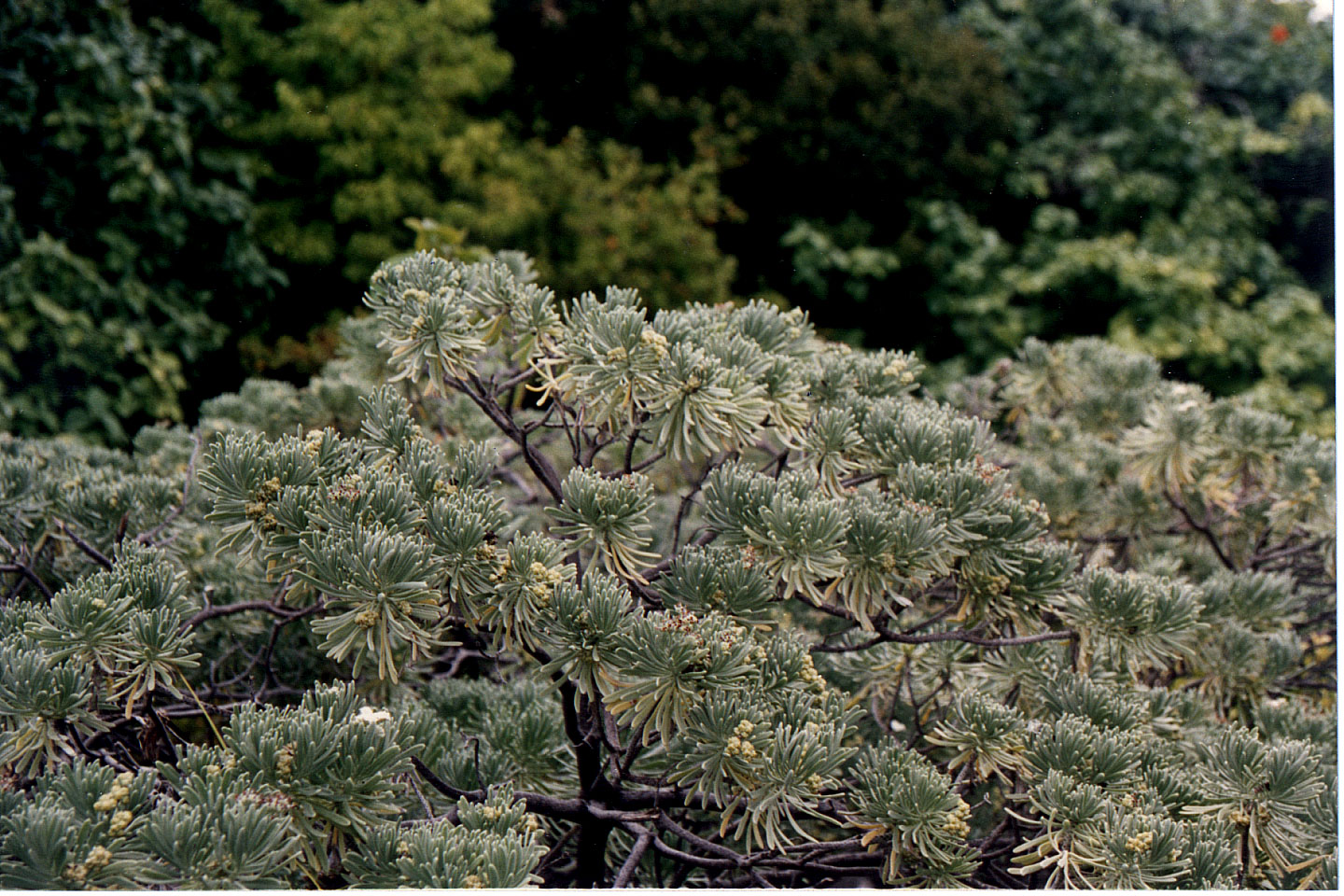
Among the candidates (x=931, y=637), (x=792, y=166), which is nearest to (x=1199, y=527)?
(x=931, y=637)

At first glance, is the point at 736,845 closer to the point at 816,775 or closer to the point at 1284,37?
the point at 816,775

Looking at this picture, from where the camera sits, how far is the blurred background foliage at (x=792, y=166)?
4.70m

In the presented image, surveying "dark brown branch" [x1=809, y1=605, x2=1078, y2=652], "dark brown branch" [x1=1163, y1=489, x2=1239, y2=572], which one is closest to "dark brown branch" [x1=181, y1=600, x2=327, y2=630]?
"dark brown branch" [x1=809, y1=605, x2=1078, y2=652]

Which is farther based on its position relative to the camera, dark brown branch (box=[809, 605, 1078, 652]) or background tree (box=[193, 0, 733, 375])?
background tree (box=[193, 0, 733, 375])

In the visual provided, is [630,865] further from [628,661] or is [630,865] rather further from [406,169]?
[406,169]

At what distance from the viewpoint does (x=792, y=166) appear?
17.9 ft

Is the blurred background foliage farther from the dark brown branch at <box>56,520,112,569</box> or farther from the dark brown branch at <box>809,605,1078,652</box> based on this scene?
the dark brown branch at <box>809,605,1078,652</box>

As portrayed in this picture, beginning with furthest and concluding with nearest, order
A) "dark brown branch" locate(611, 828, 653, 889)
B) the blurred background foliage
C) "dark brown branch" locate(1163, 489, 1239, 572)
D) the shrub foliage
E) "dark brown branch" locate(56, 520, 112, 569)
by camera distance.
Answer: the blurred background foliage, "dark brown branch" locate(1163, 489, 1239, 572), "dark brown branch" locate(56, 520, 112, 569), "dark brown branch" locate(611, 828, 653, 889), the shrub foliage

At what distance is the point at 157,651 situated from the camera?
0.99 meters

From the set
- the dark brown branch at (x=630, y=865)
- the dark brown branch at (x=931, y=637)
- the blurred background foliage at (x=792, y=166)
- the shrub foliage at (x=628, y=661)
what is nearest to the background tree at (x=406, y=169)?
the blurred background foliage at (x=792, y=166)

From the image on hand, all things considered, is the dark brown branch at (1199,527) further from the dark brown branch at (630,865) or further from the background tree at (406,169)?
the background tree at (406,169)

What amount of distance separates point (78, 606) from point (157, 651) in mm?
88

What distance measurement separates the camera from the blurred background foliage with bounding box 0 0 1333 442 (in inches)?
185

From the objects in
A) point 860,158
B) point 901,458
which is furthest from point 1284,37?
point 901,458
